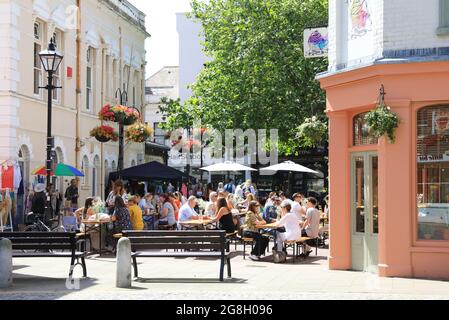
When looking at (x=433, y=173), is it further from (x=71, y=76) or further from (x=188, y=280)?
(x=71, y=76)

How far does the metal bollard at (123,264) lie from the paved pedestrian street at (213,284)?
0.17m

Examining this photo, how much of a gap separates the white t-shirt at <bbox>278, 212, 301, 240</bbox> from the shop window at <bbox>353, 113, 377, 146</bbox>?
2.75 meters

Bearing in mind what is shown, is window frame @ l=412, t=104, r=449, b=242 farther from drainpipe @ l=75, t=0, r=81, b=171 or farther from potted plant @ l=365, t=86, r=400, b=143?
drainpipe @ l=75, t=0, r=81, b=171

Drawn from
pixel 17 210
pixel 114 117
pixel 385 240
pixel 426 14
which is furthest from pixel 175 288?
pixel 114 117

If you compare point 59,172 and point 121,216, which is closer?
point 121,216

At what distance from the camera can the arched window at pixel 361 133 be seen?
49.8 ft

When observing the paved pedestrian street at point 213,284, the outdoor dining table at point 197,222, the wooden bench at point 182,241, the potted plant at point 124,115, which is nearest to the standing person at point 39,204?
the outdoor dining table at point 197,222

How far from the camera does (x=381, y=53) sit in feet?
47.6

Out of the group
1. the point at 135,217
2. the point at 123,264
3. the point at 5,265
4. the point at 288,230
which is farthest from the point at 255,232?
the point at 5,265

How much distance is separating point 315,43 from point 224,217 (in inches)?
194

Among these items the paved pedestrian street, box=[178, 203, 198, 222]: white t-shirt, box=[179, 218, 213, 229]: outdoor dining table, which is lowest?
the paved pedestrian street

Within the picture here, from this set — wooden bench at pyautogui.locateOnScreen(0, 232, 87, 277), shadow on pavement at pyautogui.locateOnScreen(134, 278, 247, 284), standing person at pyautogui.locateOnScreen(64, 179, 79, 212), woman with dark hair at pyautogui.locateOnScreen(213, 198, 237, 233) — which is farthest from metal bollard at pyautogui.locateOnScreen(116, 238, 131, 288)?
standing person at pyautogui.locateOnScreen(64, 179, 79, 212)

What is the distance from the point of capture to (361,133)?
15492 mm

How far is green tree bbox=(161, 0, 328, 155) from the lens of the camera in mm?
31531
